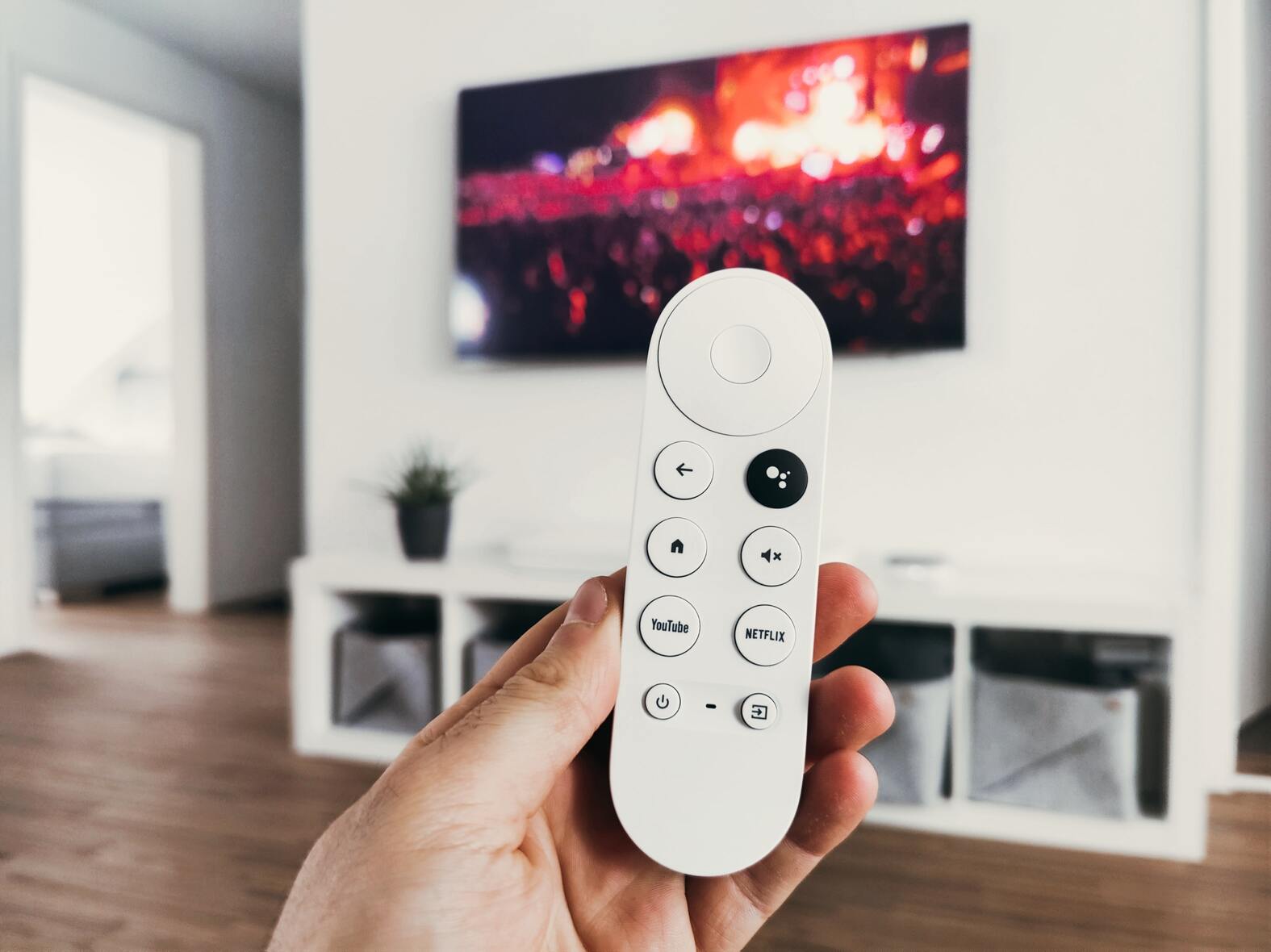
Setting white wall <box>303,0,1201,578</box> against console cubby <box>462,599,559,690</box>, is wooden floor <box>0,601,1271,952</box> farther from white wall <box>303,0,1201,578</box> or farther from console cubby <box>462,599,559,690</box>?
white wall <box>303,0,1201,578</box>

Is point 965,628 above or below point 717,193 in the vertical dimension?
below

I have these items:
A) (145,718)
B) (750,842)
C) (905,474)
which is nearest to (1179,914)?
(905,474)

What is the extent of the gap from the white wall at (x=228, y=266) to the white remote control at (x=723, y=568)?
8.25ft

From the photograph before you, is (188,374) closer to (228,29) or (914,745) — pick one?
(228,29)

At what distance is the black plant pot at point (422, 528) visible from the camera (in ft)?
5.48

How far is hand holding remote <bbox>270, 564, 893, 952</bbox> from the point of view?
456mm

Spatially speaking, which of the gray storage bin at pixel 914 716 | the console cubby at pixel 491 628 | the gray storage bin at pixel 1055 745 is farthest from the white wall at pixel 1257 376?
the console cubby at pixel 491 628

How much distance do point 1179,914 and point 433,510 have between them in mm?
1248

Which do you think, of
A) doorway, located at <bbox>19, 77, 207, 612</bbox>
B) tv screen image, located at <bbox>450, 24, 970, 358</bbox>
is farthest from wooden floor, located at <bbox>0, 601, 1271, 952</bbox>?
doorway, located at <bbox>19, 77, 207, 612</bbox>

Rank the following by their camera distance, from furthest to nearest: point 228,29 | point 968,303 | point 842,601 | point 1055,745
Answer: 1. point 228,29
2. point 968,303
3. point 1055,745
4. point 842,601

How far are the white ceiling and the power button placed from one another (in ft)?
8.68

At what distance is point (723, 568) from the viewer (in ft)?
1.77

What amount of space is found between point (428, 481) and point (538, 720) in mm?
1311

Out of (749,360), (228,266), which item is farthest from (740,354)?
(228,266)
